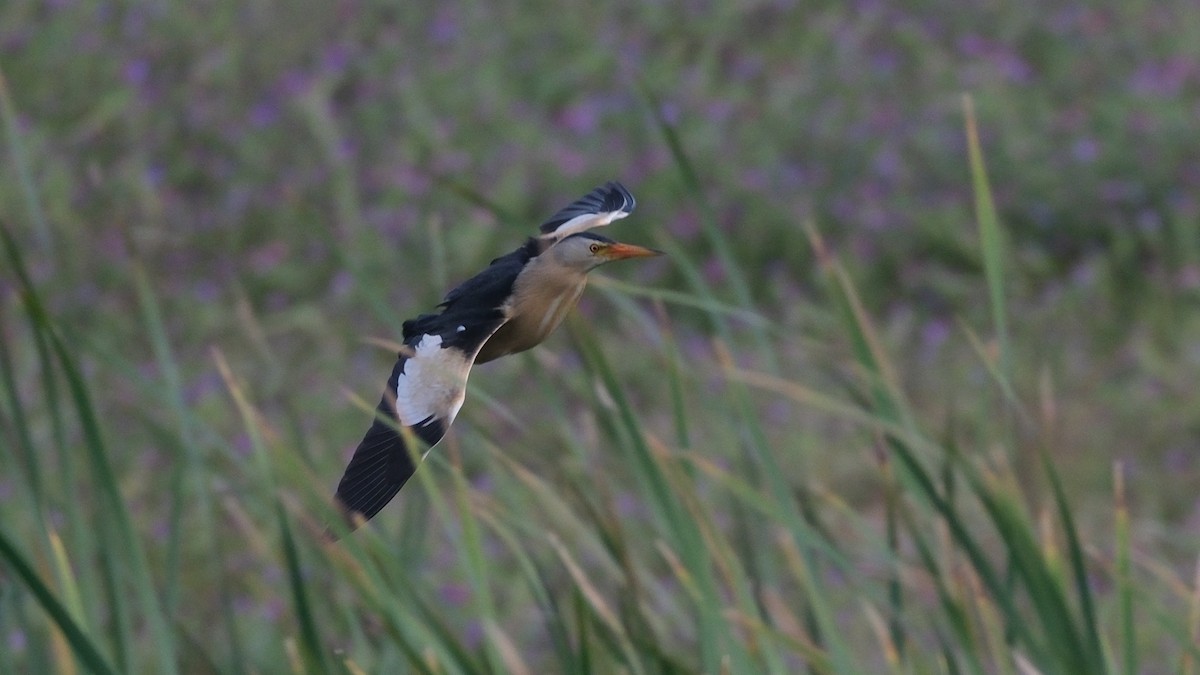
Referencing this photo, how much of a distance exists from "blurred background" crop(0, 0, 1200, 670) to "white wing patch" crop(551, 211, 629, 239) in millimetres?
2060

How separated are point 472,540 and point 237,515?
0.38 m

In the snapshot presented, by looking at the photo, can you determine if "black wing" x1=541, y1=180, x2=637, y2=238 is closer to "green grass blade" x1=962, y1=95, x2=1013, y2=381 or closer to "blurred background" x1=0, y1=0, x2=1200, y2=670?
"green grass blade" x1=962, y1=95, x2=1013, y2=381

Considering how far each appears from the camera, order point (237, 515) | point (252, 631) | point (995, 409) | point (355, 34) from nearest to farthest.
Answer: point (237, 515)
point (252, 631)
point (995, 409)
point (355, 34)

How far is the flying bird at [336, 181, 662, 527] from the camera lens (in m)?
0.59

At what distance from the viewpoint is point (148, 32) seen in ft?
17.4

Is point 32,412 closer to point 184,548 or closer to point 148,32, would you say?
point 184,548

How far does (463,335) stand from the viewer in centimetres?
62

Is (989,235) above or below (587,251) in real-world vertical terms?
below

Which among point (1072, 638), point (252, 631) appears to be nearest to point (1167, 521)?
point (252, 631)

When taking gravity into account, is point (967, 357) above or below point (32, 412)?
below

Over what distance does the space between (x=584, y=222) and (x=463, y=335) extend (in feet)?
0.33

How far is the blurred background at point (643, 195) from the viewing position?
3516mm

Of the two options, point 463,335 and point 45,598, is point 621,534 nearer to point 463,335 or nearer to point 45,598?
point 45,598

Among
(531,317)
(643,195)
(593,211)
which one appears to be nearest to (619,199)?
(593,211)
